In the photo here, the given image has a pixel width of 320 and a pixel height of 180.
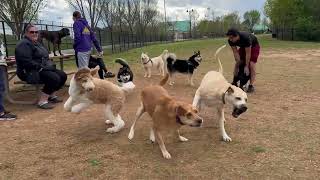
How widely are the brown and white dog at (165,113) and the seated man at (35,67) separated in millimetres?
2946

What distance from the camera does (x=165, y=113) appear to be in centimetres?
465

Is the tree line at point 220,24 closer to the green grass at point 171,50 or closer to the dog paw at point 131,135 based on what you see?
the green grass at point 171,50

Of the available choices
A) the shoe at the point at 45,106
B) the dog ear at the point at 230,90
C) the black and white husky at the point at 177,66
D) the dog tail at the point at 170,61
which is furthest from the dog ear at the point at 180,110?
the dog tail at the point at 170,61

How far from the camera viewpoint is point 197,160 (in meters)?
4.71

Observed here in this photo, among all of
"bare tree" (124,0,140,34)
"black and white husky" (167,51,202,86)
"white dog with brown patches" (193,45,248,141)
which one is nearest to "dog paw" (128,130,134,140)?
"white dog with brown patches" (193,45,248,141)

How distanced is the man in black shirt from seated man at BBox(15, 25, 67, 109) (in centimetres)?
376

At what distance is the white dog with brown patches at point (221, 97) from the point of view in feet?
16.7

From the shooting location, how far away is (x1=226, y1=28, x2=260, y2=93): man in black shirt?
7951 mm

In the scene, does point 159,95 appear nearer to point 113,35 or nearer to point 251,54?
point 251,54

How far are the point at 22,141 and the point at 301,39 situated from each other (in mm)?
50479

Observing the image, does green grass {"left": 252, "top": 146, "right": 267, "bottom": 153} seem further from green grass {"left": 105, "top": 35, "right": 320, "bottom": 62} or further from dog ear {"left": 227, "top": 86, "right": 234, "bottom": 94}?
green grass {"left": 105, "top": 35, "right": 320, "bottom": 62}

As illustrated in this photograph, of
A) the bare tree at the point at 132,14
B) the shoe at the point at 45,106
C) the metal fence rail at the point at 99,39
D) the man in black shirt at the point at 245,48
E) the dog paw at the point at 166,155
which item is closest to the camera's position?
the dog paw at the point at 166,155

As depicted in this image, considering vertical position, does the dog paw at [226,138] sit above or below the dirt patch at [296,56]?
below

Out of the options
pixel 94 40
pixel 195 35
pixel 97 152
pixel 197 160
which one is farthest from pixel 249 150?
pixel 195 35
